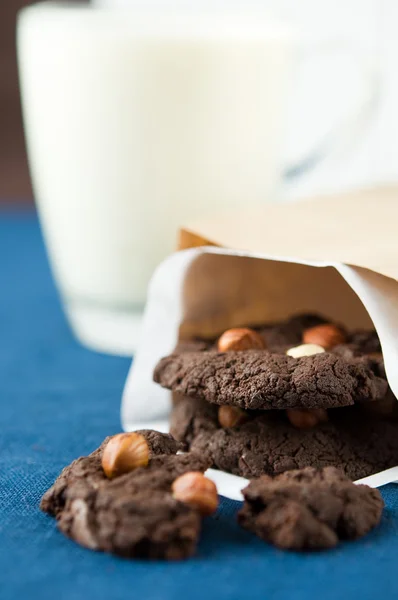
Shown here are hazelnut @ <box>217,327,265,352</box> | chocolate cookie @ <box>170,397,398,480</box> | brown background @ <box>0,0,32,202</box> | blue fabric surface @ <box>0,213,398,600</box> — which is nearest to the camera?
blue fabric surface @ <box>0,213,398,600</box>

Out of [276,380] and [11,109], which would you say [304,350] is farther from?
[11,109]

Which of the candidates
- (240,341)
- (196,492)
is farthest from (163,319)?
(196,492)

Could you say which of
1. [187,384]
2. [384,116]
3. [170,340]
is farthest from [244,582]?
[384,116]

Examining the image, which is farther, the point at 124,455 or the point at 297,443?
the point at 297,443

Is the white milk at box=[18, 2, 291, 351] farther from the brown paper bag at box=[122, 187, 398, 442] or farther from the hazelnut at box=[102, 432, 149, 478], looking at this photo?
the hazelnut at box=[102, 432, 149, 478]

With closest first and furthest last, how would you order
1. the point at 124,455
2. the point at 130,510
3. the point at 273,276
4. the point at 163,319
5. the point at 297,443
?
the point at 130,510
the point at 124,455
the point at 297,443
the point at 163,319
the point at 273,276

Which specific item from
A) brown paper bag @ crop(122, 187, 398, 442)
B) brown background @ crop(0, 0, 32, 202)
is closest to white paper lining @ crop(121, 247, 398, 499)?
brown paper bag @ crop(122, 187, 398, 442)

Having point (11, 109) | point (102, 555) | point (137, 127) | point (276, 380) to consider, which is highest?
point (137, 127)
